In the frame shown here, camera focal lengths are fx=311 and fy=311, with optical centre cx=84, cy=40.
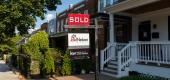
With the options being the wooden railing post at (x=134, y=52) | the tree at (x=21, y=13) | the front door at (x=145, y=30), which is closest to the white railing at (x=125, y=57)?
the wooden railing post at (x=134, y=52)

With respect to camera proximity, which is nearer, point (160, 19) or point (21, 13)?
point (160, 19)

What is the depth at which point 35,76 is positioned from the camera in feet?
57.9

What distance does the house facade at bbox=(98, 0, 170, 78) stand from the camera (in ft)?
43.8

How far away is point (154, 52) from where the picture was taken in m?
13.9

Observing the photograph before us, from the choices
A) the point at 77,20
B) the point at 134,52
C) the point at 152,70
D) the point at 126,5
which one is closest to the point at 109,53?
the point at 134,52

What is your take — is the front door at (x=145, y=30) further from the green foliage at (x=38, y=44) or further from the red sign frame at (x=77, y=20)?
the red sign frame at (x=77, y=20)

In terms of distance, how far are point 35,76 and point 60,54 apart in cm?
190

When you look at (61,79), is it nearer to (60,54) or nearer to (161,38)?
(60,54)

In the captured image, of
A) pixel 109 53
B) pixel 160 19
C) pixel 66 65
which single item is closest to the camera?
pixel 160 19

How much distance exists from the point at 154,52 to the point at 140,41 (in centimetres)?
99

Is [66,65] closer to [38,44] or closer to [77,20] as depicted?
[38,44]

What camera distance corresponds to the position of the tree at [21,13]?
19.5 metres

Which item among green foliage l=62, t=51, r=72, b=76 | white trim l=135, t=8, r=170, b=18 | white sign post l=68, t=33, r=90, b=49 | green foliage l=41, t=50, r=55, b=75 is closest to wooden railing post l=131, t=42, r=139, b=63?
white sign post l=68, t=33, r=90, b=49

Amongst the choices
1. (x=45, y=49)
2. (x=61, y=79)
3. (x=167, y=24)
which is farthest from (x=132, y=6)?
(x=45, y=49)
